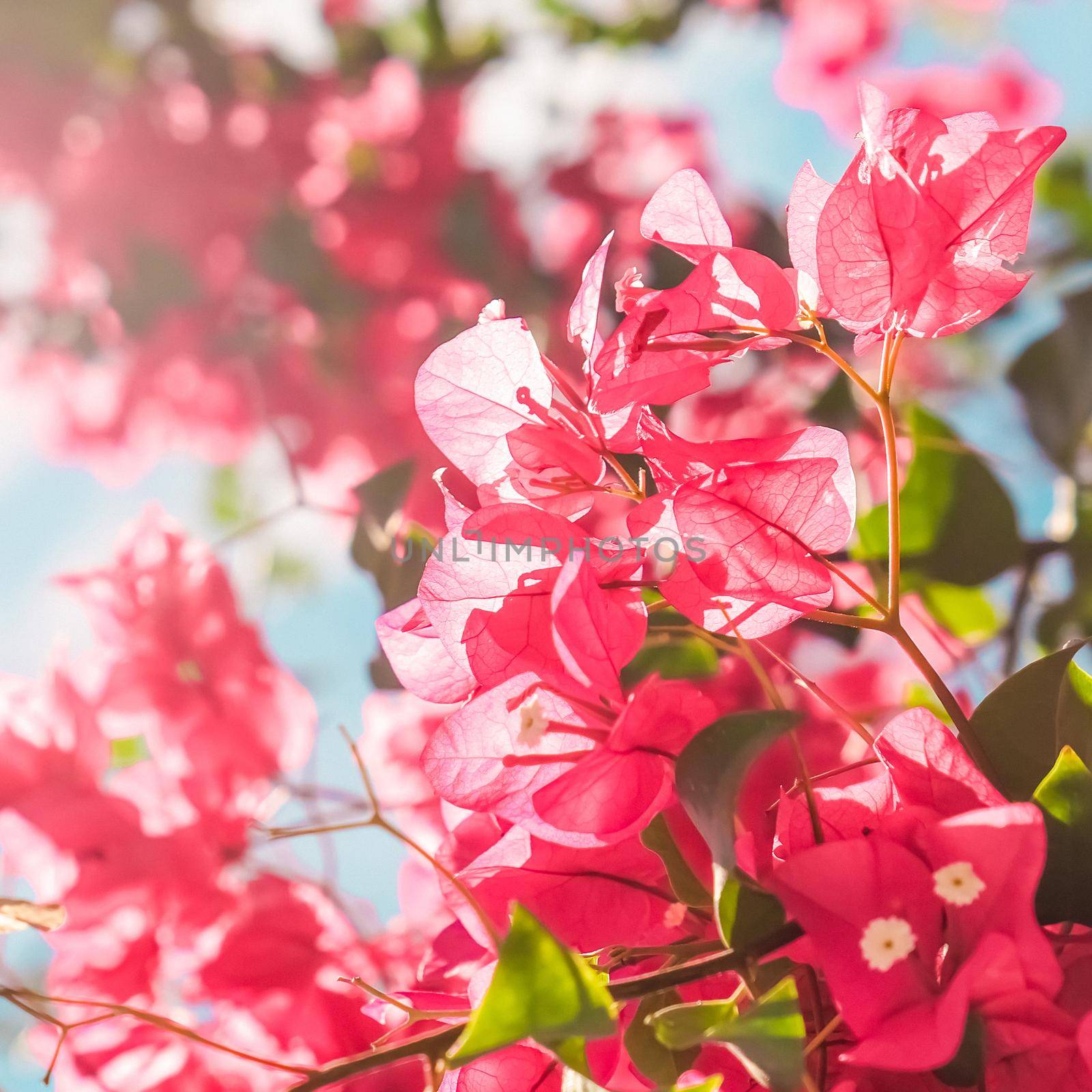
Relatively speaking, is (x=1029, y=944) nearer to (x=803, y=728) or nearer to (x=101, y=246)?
(x=803, y=728)

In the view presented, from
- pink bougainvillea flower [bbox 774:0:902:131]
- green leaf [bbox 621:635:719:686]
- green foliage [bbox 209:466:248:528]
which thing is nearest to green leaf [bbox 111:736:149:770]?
green foliage [bbox 209:466:248:528]

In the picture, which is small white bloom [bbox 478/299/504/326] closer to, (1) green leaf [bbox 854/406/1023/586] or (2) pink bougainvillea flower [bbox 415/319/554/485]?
(2) pink bougainvillea flower [bbox 415/319/554/485]

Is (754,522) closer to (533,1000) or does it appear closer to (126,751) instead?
(533,1000)

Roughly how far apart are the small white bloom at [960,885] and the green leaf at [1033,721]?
0.06 meters

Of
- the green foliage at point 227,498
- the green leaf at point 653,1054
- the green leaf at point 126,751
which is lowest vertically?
the green leaf at point 126,751

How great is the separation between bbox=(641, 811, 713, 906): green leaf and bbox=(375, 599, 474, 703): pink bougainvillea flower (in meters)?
0.07

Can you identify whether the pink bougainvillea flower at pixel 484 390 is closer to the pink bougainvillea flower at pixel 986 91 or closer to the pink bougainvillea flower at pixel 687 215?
the pink bougainvillea flower at pixel 687 215

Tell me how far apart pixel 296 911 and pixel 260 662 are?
197mm

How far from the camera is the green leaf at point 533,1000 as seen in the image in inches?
7.7

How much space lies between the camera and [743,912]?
0.74 ft

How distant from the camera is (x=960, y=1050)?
23 cm

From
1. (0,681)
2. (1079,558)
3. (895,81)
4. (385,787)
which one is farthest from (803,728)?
(895,81)

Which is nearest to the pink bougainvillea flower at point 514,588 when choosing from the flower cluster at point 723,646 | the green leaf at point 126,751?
the flower cluster at point 723,646

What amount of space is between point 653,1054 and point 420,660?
0.13 metres
